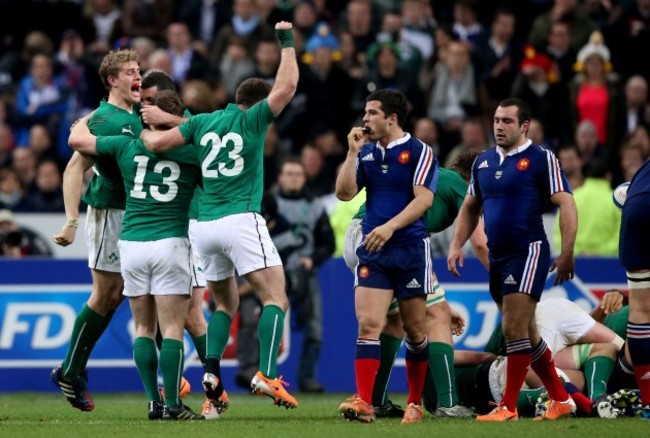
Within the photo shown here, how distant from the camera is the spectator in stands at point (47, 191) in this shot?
55.2ft

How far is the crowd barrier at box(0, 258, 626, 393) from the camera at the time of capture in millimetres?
14453

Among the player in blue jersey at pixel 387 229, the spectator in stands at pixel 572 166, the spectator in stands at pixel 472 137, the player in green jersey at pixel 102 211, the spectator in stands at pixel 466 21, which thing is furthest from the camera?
the spectator in stands at pixel 466 21

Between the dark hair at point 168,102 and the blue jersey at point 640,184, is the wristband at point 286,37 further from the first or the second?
the blue jersey at point 640,184

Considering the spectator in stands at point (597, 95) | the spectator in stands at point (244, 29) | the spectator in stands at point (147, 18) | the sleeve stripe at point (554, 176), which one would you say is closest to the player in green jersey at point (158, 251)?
the sleeve stripe at point (554, 176)

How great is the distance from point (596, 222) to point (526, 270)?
17.6 ft

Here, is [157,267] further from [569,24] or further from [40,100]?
[569,24]

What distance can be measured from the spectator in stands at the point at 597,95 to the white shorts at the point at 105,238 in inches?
318

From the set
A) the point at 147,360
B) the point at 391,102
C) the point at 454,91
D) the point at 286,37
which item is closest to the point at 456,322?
the point at 391,102

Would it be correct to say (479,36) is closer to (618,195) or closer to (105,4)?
(105,4)

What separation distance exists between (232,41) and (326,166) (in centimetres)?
256

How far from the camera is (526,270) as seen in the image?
399 inches

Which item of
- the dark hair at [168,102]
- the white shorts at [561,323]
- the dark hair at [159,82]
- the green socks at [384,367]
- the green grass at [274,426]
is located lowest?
the green grass at [274,426]

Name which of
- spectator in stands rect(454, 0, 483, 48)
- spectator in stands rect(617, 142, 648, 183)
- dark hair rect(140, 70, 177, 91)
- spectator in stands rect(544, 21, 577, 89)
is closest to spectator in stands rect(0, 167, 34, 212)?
dark hair rect(140, 70, 177, 91)

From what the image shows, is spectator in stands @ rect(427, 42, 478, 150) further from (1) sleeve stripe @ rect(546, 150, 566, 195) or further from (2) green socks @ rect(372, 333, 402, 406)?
(1) sleeve stripe @ rect(546, 150, 566, 195)
